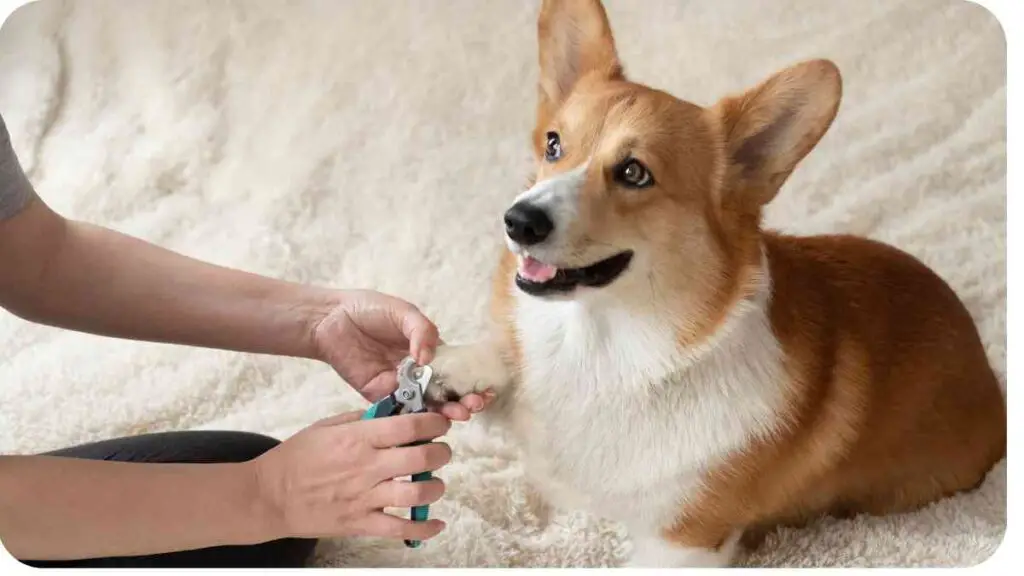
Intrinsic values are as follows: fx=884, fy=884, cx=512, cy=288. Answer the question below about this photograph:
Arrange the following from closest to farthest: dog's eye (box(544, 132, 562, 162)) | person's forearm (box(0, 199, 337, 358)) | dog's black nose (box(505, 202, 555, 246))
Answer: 1. dog's black nose (box(505, 202, 555, 246))
2. dog's eye (box(544, 132, 562, 162))
3. person's forearm (box(0, 199, 337, 358))

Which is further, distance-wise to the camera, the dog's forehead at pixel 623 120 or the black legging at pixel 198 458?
the black legging at pixel 198 458

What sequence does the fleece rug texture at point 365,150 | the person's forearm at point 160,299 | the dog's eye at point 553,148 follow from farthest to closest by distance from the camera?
the fleece rug texture at point 365,150
the person's forearm at point 160,299
the dog's eye at point 553,148

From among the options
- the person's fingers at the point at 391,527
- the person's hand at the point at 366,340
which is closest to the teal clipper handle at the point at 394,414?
the person's fingers at the point at 391,527

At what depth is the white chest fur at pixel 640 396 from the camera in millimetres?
849

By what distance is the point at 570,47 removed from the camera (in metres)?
0.87

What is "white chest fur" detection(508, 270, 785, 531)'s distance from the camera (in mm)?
849

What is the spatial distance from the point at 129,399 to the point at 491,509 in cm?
53

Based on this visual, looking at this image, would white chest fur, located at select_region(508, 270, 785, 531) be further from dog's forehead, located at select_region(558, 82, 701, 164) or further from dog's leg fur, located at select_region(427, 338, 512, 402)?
dog's forehead, located at select_region(558, 82, 701, 164)

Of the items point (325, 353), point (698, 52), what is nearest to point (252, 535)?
point (325, 353)

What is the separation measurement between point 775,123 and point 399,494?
47 centimetres

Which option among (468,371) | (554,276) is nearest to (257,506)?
(468,371)

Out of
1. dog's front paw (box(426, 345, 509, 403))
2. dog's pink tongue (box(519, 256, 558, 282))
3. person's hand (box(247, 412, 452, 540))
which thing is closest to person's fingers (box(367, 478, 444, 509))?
person's hand (box(247, 412, 452, 540))

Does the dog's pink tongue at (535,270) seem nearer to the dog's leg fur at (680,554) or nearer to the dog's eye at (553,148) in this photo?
the dog's eye at (553,148)

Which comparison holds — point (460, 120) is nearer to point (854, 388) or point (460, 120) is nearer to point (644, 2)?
point (644, 2)
